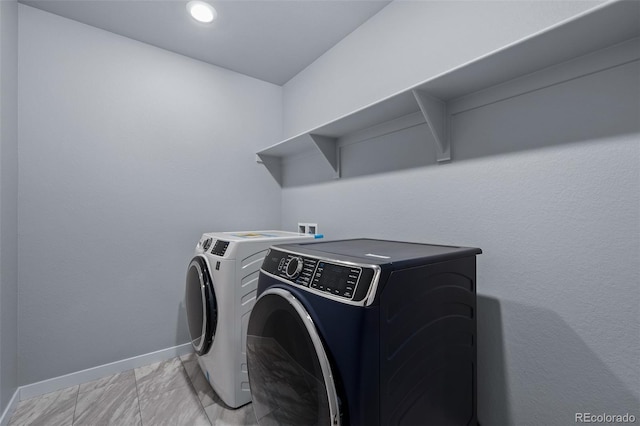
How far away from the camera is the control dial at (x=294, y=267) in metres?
1.02

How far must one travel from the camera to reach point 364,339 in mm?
768

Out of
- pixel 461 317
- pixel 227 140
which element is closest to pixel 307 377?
pixel 461 317

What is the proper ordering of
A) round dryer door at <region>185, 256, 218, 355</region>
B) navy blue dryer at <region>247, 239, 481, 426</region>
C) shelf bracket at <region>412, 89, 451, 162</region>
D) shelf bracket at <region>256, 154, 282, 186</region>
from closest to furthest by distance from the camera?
1. navy blue dryer at <region>247, 239, 481, 426</region>
2. shelf bracket at <region>412, 89, 451, 162</region>
3. round dryer door at <region>185, 256, 218, 355</region>
4. shelf bracket at <region>256, 154, 282, 186</region>

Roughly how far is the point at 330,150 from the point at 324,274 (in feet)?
4.43

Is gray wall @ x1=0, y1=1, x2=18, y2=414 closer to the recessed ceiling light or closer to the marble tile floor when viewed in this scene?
the marble tile floor

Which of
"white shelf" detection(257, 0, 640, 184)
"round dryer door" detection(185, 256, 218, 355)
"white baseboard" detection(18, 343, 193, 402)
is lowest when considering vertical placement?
"white baseboard" detection(18, 343, 193, 402)

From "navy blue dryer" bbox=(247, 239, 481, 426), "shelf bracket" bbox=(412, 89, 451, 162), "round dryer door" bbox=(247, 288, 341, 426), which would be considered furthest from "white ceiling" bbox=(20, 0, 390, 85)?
Result: "round dryer door" bbox=(247, 288, 341, 426)

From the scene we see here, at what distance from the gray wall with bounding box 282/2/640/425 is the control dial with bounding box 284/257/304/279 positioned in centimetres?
81

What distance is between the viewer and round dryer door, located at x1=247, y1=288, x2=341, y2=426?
0.82m

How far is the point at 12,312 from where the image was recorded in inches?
64.3

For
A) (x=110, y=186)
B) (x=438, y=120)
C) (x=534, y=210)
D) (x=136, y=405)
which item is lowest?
(x=136, y=405)

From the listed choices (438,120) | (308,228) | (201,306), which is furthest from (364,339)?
(308,228)

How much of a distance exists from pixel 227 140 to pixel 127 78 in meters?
0.83

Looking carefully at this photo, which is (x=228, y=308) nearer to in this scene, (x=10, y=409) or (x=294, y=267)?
(x=294, y=267)
